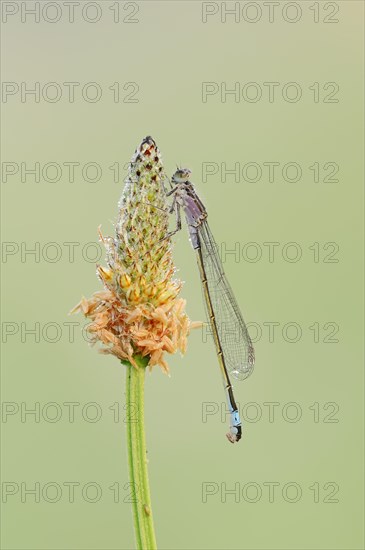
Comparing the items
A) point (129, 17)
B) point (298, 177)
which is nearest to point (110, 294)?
point (298, 177)

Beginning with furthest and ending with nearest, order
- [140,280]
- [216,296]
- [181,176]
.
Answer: [216,296] → [181,176] → [140,280]

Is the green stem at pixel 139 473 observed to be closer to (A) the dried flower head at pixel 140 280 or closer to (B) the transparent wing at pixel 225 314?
(A) the dried flower head at pixel 140 280

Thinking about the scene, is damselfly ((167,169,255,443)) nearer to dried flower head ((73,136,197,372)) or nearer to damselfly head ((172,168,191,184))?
damselfly head ((172,168,191,184))

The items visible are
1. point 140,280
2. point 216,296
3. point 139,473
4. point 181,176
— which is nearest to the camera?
point 139,473

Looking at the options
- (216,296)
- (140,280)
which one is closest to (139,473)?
(140,280)

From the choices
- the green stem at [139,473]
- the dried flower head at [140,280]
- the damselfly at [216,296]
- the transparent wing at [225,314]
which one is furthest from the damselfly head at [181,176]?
the green stem at [139,473]

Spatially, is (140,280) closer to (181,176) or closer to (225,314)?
(181,176)

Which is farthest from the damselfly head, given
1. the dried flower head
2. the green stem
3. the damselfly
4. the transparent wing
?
the green stem
